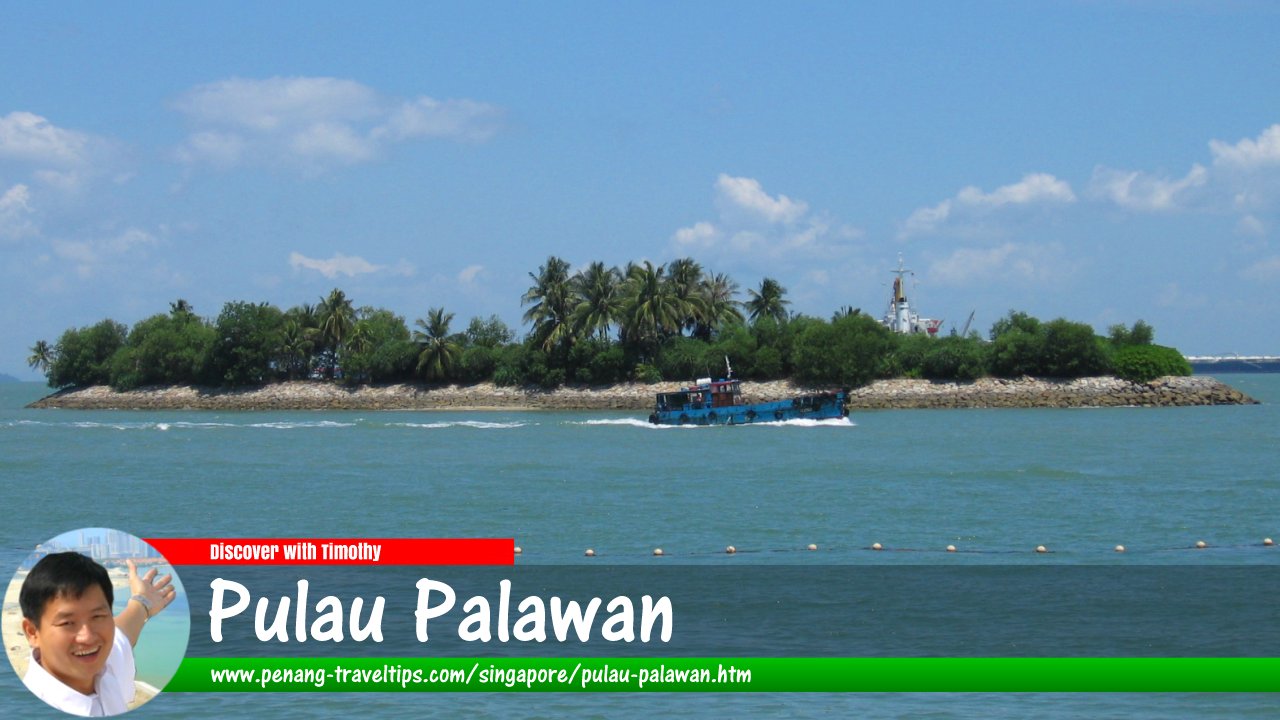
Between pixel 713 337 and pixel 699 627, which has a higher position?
pixel 713 337

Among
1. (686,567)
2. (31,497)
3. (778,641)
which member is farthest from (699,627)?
(31,497)

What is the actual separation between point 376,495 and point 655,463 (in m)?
11.4

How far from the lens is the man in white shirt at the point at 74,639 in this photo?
4.62 meters

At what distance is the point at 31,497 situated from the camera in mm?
29047

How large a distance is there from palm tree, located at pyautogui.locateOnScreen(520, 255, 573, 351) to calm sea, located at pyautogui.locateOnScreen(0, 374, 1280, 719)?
3517 centimetres

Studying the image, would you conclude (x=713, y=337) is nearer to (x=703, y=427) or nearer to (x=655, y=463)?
(x=703, y=427)

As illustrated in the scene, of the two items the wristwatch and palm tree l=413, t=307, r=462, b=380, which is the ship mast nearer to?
palm tree l=413, t=307, r=462, b=380

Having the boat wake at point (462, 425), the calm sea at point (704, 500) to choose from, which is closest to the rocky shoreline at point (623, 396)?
the boat wake at point (462, 425)

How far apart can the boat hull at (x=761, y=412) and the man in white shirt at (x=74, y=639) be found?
58.4 m

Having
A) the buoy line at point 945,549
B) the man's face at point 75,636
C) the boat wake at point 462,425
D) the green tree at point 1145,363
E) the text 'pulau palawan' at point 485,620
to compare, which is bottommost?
the buoy line at point 945,549

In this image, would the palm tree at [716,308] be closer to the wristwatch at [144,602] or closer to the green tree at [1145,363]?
the green tree at [1145,363]

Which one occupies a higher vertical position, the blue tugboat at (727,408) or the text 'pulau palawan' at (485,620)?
the blue tugboat at (727,408)

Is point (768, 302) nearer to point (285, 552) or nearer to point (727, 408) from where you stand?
point (727, 408)

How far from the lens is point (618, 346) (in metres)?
92.4
